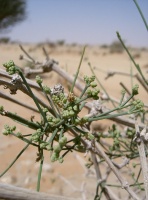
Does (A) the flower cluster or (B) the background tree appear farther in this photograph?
(B) the background tree

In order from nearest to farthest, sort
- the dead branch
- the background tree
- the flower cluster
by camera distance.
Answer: the dead branch, the flower cluster, the background tree

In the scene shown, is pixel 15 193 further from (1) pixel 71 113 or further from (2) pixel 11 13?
(2) pixel 11 13

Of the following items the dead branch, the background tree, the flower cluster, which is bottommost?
the dead branch

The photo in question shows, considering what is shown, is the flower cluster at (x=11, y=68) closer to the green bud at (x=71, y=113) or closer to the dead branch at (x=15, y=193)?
the green bud at (x=71, y=113)

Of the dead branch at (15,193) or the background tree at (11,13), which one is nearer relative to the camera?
the dead branch at (15,193)

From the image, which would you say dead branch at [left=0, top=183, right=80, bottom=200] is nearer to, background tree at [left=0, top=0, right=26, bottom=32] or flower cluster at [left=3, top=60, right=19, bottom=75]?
flower cluster at [left=3, top=60, right=19, bottom=75]

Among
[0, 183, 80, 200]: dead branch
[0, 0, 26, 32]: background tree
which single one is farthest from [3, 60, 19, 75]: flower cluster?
[0, 0, 26, 32]: background tree

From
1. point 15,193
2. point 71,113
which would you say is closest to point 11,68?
point 71,113

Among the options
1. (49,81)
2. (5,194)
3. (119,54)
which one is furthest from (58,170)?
(119,54)

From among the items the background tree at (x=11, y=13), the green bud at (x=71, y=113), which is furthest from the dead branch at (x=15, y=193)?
the background tree at (x=11, y=13)
